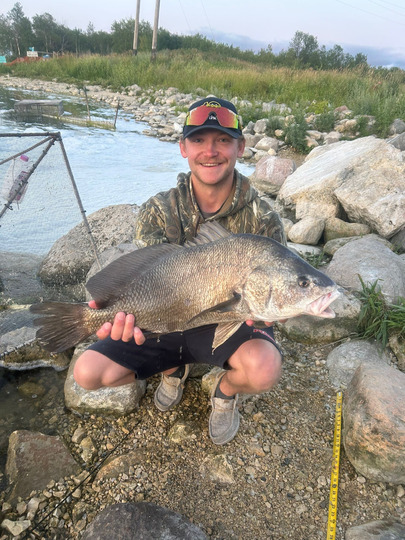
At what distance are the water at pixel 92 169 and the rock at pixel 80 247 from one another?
263 mm

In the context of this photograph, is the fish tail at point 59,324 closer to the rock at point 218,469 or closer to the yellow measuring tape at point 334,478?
the rock at point 218,469

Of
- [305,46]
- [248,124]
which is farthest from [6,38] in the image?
[248,124]

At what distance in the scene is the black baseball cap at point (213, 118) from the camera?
2578 mm

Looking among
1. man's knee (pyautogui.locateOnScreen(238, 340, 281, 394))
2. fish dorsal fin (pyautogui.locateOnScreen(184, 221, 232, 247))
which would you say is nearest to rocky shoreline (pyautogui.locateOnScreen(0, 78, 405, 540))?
man's knee (pyautogui.locateOnScreen(238, 340, 281, 394))

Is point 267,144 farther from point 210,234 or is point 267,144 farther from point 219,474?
point 219,474

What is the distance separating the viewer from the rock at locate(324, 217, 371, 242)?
201 inches

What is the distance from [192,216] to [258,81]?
18414 mm

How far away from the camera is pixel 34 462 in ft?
7.91

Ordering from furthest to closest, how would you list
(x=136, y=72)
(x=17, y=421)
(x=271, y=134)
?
(x=136, y=72) < (x=271, y=134) < (x=17, y=421)

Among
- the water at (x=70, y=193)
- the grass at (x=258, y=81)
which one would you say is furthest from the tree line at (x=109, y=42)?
the water at (x=70, y=193)

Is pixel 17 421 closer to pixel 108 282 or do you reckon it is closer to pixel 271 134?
pixel 108 282

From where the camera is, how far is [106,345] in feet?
8.55

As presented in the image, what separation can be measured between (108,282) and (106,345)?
626mm

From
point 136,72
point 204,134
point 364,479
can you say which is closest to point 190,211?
point 204,134
